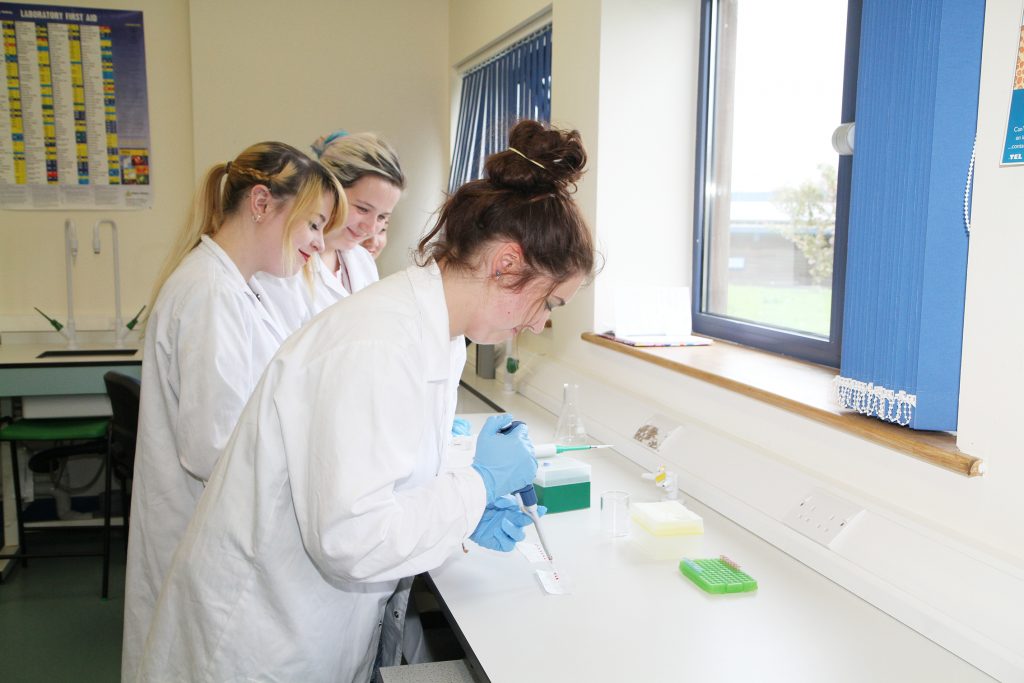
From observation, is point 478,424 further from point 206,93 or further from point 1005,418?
point 206,93

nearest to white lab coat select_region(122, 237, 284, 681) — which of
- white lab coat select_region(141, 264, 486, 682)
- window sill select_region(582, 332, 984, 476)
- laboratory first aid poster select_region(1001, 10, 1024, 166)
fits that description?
white lab coat select_region(141, 264, 486, 682)

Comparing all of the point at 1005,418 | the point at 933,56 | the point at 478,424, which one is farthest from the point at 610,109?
the point at 1005,418

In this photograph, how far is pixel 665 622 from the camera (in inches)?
50.1

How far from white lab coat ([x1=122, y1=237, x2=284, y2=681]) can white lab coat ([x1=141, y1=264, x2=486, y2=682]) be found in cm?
42

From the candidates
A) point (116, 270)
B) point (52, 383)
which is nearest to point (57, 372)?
point (52, 383)

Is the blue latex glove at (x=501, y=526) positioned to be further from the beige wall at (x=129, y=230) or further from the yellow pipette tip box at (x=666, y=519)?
the beige wall at (x=129, y=230)

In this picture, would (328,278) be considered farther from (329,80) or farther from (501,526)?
(329,80)

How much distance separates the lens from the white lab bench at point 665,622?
3.72 feet

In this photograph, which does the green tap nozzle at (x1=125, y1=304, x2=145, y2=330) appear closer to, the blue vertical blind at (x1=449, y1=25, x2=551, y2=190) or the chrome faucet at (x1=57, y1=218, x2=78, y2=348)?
the chrome faucet at (x1=57, y1=218, x2=78, y2=348)

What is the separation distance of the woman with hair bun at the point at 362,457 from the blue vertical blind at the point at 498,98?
1.78 m

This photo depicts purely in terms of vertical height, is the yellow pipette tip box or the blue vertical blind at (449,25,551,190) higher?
the blue vertical blind at (449,25,551,190)

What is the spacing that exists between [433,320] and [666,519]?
25.6 inches

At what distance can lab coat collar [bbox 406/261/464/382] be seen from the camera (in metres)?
1.21

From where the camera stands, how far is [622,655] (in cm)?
117
